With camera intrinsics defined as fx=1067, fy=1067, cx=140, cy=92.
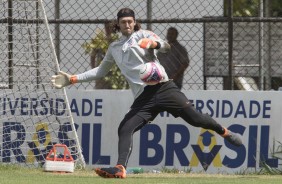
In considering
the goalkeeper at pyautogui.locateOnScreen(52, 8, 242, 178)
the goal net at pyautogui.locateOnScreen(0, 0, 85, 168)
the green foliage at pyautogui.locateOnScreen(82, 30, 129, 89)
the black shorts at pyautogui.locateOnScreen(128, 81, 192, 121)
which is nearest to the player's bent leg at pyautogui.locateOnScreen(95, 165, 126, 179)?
the goalkeeper at pyautogui.locateOnScreen(52, 8, 242, 178)

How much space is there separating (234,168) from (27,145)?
2.63 m

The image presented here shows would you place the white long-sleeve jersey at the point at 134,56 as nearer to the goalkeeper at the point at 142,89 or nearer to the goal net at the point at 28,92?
the goalkeeper at the point at 142,89

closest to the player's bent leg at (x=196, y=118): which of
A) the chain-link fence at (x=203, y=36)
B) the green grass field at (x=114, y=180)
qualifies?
the green grass field at (x=114, y=180)

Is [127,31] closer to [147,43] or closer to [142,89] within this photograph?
[147,43]

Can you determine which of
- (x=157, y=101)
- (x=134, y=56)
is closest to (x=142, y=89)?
(x=157, y=101)

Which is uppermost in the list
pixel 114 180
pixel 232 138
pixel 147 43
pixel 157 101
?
pixel 147 43

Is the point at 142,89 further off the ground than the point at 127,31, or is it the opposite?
the point at 127,31

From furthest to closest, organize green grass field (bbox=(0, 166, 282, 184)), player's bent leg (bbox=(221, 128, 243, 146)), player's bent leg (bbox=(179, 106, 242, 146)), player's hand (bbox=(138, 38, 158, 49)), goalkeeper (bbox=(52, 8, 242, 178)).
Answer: player's bent leg (bbox=(221, 128, 243, 146)) < player's bent leg (bbox=(179, 106, 242, 146)) < goalkeeper (bbox=(52, 8, 242, 178)) < player's hand (bbox=(138, 38, 158, 49)) < green grass field (bbox=(0, 166, 282, 184))

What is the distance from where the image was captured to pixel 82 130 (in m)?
13.4

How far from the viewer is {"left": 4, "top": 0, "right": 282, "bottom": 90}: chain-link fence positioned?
529 inches

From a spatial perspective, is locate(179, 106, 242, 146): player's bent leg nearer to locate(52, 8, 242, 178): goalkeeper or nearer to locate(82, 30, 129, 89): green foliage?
locate(52, 8, 242, 178): goalkeeper

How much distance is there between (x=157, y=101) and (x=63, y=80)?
1.20m

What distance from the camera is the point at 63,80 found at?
39.2 ft

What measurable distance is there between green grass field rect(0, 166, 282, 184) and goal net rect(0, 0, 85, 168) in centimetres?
64
